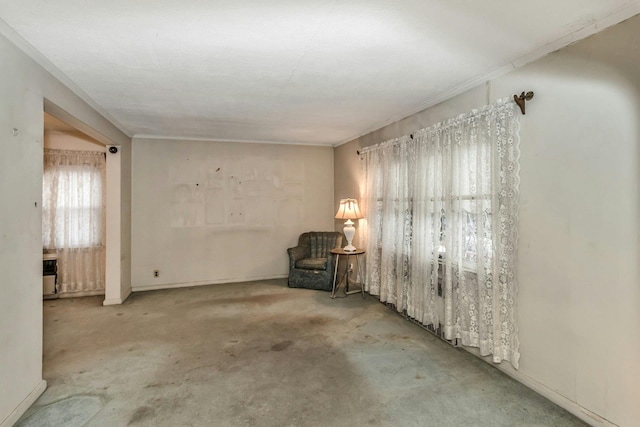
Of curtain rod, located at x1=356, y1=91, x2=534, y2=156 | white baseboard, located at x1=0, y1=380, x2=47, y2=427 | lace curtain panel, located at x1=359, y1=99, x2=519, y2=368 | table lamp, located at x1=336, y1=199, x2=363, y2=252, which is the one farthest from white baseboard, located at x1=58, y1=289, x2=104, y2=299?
curtain rod, located at x1=356, y1=91, x2=534, y2=156

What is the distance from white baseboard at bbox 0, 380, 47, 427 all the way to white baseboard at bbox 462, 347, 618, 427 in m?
3.35

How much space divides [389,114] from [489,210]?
1.78 m

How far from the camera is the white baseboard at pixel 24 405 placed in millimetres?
1891

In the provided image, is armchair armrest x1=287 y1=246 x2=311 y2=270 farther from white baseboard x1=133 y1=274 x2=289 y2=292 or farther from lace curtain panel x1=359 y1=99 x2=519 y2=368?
lace curtain panel x1=359 y1=99 x2=519 y2=368

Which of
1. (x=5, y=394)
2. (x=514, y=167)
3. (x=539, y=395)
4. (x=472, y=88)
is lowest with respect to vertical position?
(x=539, y=395)

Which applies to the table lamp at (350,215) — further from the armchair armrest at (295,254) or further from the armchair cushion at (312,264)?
the armchair armrest at (295,254)

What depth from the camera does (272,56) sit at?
2.28m

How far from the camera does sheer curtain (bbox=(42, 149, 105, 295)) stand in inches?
176

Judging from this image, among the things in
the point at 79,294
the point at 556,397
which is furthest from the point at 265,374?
the point at 79,294

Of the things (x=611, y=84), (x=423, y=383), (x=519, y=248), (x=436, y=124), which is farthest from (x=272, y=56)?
(x=423, y=383)

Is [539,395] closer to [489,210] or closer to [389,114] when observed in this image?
[489,210]

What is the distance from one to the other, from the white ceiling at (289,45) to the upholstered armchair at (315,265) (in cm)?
240

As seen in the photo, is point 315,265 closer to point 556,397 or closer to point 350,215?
point 350,215

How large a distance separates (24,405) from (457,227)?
3.45 meters
